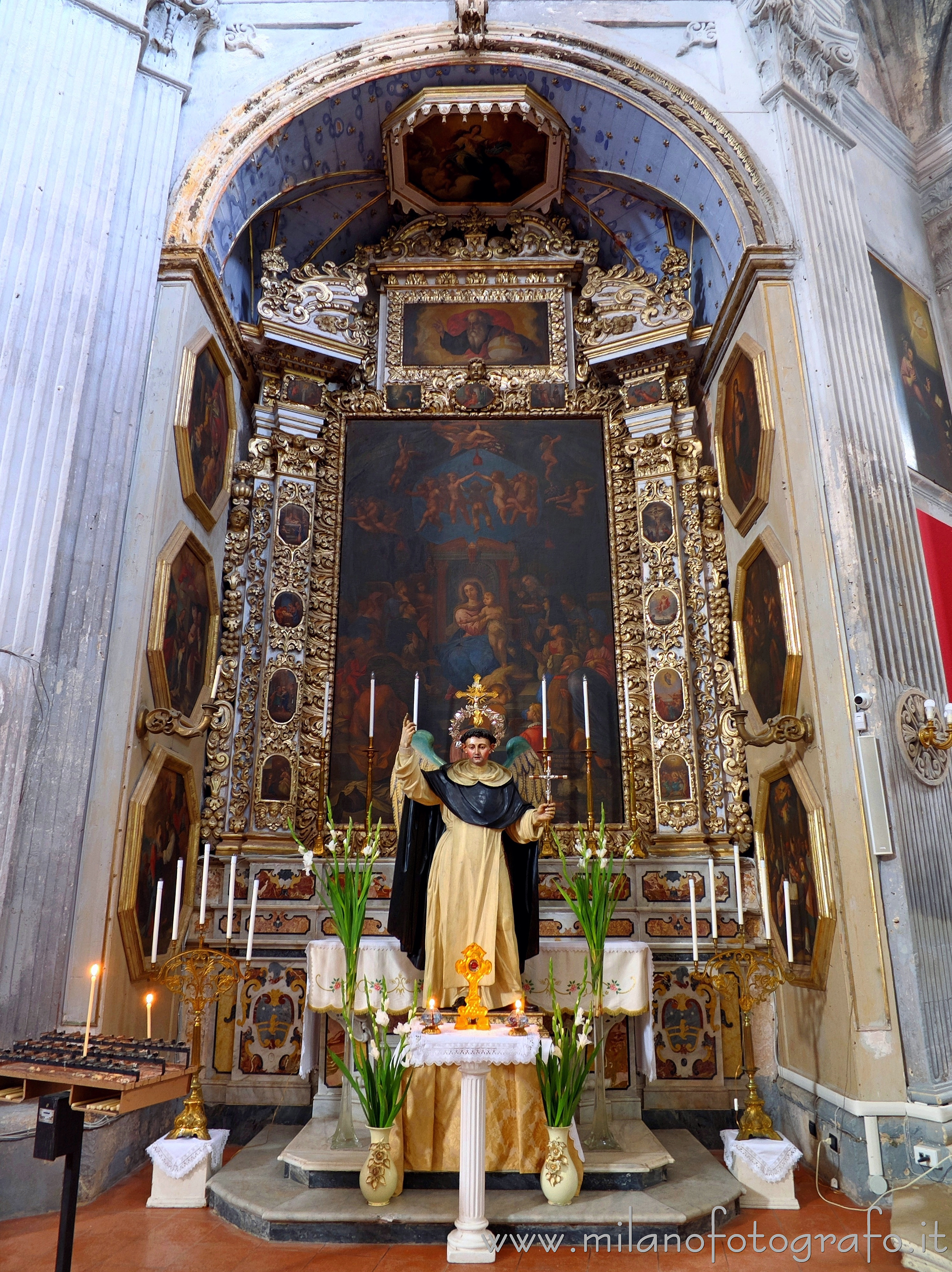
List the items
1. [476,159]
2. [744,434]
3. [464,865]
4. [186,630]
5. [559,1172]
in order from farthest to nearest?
[476,159] → [744,434] → [186,630] → [464,865] → [559,1172]

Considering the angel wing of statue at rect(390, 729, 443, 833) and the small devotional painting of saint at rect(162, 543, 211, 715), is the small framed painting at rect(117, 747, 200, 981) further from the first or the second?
the angel wing of statue at rect(390, 729, 443, 833)

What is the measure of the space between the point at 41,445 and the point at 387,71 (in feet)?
15.1

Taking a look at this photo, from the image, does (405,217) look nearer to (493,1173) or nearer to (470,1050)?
(470,1050)

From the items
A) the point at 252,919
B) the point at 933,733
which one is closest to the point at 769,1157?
the point at 933,733

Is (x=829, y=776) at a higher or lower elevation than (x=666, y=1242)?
higher

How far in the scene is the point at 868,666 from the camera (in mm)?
5762

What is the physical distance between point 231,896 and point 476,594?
3.36 meters

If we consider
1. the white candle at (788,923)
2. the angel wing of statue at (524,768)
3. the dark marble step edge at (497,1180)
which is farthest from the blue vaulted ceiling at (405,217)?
the dark marble step edge at (497,1180)

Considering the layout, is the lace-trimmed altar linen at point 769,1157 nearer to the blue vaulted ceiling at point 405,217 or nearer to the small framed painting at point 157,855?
the small framed painting at point 157,855

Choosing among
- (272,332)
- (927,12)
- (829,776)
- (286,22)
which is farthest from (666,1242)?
(927,12)

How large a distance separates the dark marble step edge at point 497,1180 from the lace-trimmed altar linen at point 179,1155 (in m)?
0.49

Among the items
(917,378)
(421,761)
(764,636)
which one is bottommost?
(421,761)

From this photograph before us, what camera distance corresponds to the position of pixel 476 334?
29.1 ft

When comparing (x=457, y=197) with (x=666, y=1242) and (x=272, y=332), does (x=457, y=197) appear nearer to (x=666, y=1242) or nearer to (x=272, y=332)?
(x=272, y=332)
